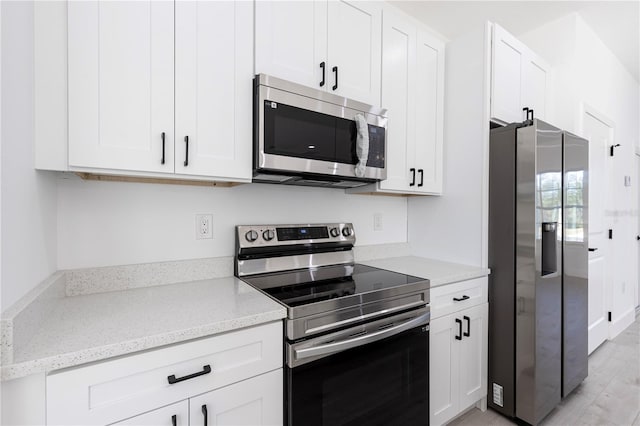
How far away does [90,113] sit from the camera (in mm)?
1077

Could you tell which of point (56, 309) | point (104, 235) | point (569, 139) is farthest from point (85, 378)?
point (569, 139)

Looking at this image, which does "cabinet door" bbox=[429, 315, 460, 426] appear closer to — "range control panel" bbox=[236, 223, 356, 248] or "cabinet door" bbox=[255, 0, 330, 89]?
"range control panel" bbox=[236, 223, 356, 248]

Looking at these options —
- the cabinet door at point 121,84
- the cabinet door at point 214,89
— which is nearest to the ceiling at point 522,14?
the cabinet door at point 214,89

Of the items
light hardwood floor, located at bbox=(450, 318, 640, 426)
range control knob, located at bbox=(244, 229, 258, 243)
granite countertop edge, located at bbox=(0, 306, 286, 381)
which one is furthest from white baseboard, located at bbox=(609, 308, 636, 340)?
granite countertop edge, located at bbox=(0, 306, 286, 381)

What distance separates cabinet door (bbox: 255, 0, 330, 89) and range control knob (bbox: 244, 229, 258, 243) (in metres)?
0.78

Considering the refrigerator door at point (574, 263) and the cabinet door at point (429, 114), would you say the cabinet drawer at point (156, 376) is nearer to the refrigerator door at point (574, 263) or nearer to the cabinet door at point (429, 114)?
the cabinet door at point (429, 114)

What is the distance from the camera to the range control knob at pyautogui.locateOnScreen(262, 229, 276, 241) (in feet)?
5.52

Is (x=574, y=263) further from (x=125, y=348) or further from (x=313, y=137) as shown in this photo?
(x=125, y=348)

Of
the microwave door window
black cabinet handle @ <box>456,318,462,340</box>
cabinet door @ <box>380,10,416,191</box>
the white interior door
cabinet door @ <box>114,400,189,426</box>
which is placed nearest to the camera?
cabinet door @ <box>114,400,189,426</box>

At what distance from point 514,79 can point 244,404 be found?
251cm

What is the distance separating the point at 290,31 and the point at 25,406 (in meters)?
1.64

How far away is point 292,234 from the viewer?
179cm

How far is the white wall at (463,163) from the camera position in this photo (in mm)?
1978

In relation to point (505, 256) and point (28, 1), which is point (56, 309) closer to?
point (28, 1)
